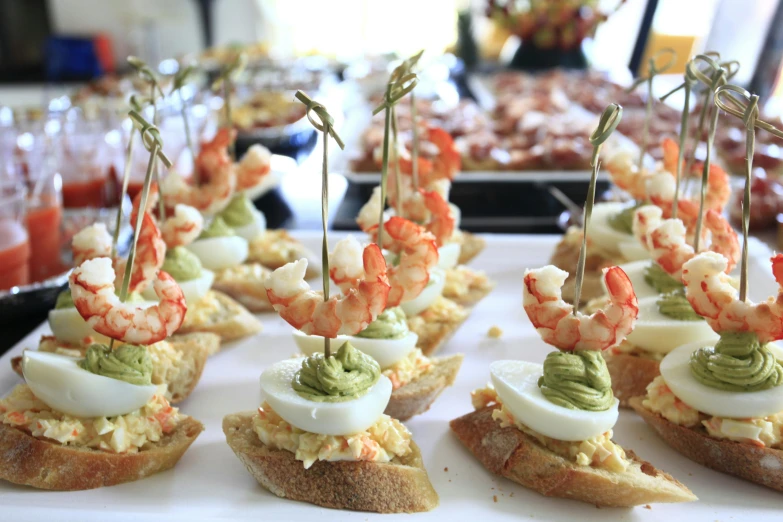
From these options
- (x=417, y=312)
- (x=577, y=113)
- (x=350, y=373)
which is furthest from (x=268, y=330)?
(x=577, y=113)

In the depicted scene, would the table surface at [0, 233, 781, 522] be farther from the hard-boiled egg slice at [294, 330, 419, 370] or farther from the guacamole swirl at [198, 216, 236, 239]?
the guacamole swirl at [198, 216, 236, 239]

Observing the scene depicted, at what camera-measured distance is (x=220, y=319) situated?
2812 millimetres

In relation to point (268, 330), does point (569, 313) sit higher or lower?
higher

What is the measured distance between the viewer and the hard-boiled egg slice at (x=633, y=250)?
9.57 feet

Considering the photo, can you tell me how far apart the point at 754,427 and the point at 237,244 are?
2.06 metres

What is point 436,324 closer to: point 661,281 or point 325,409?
point 661,281

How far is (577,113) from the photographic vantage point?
6246 millimetres

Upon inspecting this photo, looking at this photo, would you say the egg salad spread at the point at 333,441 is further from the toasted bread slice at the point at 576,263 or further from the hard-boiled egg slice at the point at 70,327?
the toasted bread slice at the point at 576,263

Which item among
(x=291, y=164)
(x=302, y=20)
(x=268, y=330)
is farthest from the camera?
(x=302, y=20)

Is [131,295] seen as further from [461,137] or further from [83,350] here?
[461,137]

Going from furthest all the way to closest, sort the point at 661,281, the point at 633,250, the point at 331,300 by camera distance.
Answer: the point at 633,250 → the point at 661,281 → the point at 331,300

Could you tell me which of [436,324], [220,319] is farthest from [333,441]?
[220,319]

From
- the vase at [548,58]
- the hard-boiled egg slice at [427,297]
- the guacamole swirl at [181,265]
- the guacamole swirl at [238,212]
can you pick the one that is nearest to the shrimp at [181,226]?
the guacamole swirl at [181,265]

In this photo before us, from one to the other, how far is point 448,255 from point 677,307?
983 mm
